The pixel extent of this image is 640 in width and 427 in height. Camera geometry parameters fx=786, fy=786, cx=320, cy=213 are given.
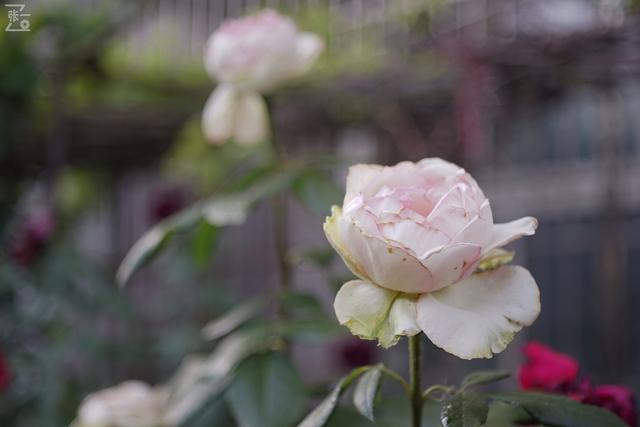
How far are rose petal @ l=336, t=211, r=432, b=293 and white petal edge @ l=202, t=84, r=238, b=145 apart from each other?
70 centimetres

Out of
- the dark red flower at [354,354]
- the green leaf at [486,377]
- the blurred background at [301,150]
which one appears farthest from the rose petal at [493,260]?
the dark red flower at [354,354]

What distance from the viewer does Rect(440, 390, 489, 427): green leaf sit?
0.58 m

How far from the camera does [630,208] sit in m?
3.14

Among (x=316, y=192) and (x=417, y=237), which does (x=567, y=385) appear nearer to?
(x=417, y=237)

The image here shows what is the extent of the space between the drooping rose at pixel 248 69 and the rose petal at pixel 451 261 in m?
0.74

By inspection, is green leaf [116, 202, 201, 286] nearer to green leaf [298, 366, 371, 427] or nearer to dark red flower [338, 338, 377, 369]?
green leaf [298, 366, 371, 427]

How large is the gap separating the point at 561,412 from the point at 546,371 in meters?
0.15

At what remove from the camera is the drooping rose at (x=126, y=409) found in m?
1.03

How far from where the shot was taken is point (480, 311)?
1.91 feet

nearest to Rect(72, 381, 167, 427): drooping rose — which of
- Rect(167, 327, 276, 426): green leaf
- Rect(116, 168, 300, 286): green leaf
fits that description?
Rect(167, 327, 276, 426): green leaf

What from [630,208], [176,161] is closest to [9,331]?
[176,161]

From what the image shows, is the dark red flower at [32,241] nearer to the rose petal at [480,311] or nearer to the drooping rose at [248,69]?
the drooping rose at [248,69]

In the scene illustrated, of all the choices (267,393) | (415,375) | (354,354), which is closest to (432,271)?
(415,375)

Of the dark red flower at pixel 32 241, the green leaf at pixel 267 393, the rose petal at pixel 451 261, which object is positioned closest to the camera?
the rose petal at pixel 451 261
